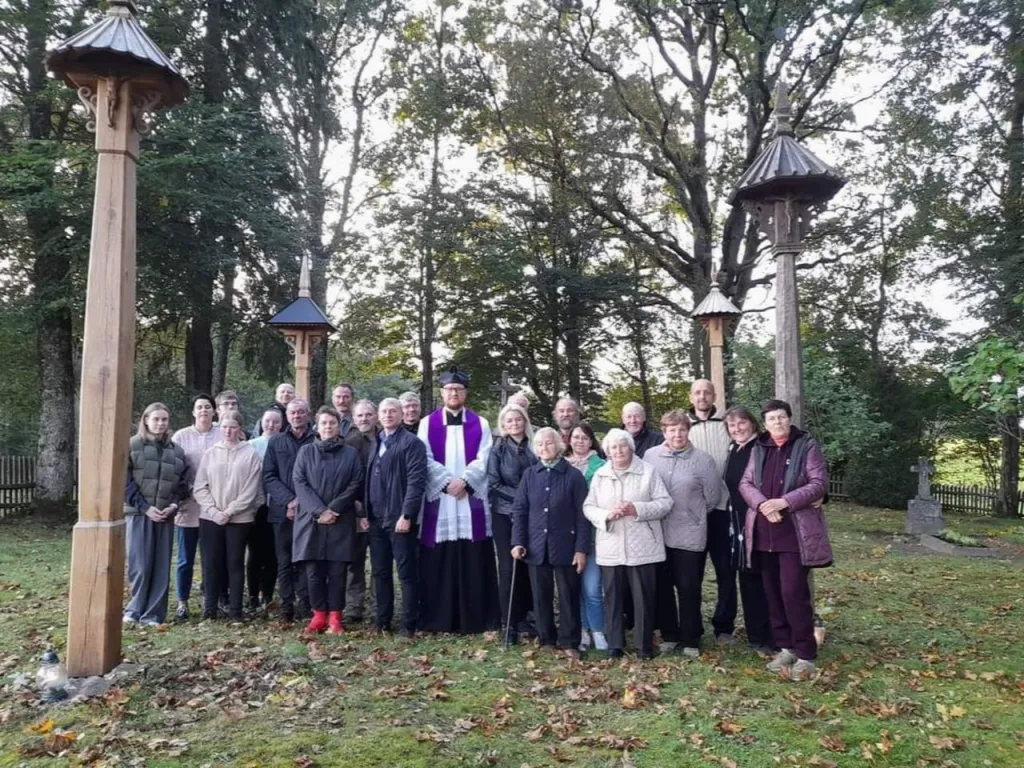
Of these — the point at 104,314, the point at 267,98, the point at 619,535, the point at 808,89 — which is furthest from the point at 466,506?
the point at 808,89

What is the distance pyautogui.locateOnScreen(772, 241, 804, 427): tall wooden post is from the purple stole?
2.47 m

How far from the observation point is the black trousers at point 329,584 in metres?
5.76

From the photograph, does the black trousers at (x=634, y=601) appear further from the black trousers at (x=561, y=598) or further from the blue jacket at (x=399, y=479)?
the blue jacket at (x=399, y=479)

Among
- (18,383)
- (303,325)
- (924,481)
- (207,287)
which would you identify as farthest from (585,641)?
(18,383)

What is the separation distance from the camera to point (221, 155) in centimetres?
1201

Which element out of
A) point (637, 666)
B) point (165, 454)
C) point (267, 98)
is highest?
point (267, 98)

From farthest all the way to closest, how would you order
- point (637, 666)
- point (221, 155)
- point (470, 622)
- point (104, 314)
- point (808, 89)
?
point (808, 89) < point (221, 155) < point (470, 622) < point (637, 666) < point (104, 314)

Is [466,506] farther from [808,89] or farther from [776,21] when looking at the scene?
[808,89]

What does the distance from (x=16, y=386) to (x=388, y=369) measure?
9.78 m

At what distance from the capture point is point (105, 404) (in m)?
4.40

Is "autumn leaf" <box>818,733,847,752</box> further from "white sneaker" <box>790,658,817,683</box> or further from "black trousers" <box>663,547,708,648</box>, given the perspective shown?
"black trousers" <box>663,547,708,648</box>

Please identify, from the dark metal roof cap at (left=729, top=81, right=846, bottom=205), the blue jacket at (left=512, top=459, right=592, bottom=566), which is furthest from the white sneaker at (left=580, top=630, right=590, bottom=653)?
the dark metal roof cap at (left=729, top=81, right=846, bottom=205)

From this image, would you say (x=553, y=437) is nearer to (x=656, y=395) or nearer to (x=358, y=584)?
(x=358, y=584)

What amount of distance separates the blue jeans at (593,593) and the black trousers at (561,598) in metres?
0.14
